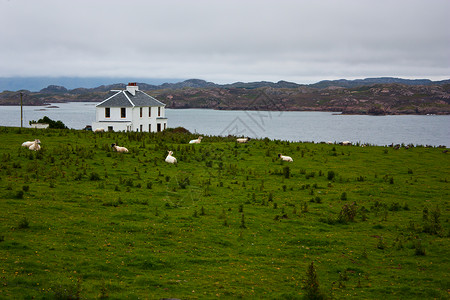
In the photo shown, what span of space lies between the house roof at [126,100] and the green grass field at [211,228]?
38.4m

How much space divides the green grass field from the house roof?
38.4m

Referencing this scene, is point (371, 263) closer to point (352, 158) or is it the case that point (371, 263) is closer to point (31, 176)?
point (31, 176)

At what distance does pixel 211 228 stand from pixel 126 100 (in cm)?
5527

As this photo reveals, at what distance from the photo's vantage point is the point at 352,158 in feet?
102

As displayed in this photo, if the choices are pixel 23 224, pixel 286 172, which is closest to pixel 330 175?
pixel 286 172

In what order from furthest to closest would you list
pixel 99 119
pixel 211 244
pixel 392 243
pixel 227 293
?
pixel 99 119
pixel 392 243
pixel 211 244
pixel 227 293

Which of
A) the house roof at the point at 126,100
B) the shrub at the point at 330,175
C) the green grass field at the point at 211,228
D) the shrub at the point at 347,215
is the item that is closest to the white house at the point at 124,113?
the house roof at the point at 126,100

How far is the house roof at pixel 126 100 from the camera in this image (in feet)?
212

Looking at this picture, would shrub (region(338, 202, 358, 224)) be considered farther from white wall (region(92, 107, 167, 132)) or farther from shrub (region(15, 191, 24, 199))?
white wall (region(92, 107, 167, 132))

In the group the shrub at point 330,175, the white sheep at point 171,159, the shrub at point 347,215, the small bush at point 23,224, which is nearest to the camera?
the small bush at point 23,224

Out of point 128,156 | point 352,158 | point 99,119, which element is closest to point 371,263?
point 128,156

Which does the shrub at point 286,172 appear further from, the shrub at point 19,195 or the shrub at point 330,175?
the shrub at point 19,195

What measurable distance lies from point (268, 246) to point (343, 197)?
7.91m

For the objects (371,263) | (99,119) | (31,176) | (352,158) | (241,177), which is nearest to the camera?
(371,263)
